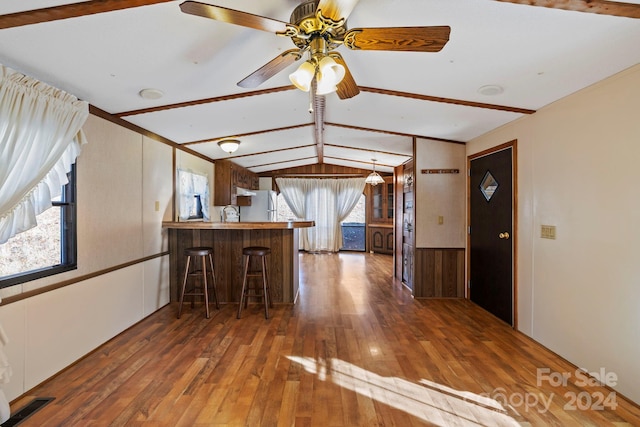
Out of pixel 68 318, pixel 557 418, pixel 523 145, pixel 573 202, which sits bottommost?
pixel 557 418

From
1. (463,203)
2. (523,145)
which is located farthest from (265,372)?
(463,203)

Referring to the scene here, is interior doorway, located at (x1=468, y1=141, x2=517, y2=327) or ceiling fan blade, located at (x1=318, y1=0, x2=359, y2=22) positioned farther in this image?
interior doorway, located at (x1=468, y1=141, x2=517, y2=327)

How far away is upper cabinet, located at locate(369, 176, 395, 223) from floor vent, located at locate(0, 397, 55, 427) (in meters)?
7.52

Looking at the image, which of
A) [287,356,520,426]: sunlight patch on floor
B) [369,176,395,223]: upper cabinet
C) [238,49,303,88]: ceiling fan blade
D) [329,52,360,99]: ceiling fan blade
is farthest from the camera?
[369,176,395,223]: upper cabinet

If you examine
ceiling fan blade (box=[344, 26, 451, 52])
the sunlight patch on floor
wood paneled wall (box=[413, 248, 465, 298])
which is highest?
ceiling fan blade (box=[344, 26, 451, 52])

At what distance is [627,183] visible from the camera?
7.22 feet

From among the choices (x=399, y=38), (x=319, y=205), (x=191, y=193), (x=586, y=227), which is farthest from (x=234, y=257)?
(x=319, y=205)

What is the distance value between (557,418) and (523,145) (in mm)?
2477

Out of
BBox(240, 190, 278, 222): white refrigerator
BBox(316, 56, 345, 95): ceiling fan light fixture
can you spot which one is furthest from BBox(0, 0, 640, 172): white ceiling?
BBox(240, 190, 278, 222): white refrigerator

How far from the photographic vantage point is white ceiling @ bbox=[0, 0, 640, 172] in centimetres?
180

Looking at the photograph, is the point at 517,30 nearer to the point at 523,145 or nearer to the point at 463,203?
the point at 523,145

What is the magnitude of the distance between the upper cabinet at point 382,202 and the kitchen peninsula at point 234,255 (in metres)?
4.75

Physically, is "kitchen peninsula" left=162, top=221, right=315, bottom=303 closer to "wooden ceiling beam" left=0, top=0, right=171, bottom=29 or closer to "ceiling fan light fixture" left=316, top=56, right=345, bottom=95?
"ceiling fan light fixture" left=316, top=56, right=345, bottom=95

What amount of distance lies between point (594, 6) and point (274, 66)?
66.9 inches
